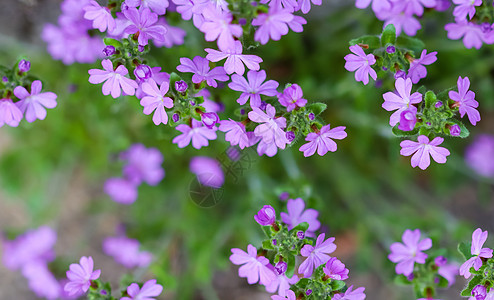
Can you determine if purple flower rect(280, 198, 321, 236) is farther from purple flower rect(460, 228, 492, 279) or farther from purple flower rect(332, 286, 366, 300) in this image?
purple flower rect(460, 228, 492, 279)

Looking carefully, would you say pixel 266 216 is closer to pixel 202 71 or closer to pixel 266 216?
pixel 266 216

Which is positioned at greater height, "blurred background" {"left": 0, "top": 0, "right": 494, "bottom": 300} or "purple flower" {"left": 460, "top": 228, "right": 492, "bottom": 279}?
"purple flower" {"left": 460, "top": 228, "right": 492, "bottom": 279}

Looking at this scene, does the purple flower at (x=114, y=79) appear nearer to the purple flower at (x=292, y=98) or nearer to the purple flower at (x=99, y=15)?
the purple flower at (x=99, y=15)

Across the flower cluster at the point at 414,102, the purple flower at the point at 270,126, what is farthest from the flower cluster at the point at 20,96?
the flower cluster at the point at 414,102

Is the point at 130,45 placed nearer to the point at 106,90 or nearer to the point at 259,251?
the point at 106,90

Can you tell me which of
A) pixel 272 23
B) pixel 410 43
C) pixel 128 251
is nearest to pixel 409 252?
pixel 410 43

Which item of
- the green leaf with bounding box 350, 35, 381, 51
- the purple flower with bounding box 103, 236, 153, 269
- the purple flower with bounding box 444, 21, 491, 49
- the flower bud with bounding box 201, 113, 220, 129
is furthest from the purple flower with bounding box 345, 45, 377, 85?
the purple flower with bounding box 103, 236, 153, 269
